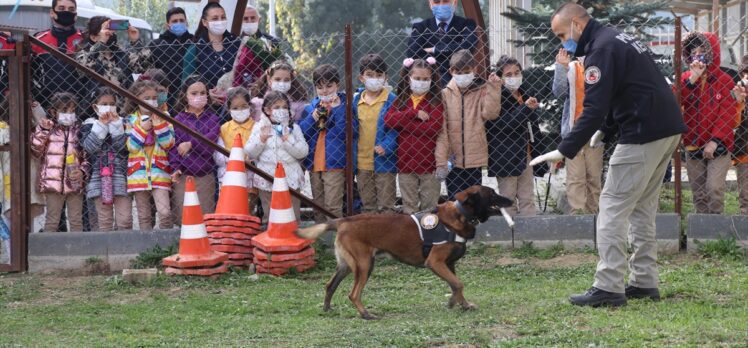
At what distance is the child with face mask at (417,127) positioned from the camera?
9836 mm

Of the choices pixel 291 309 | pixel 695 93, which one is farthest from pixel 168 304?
pixel 695 93

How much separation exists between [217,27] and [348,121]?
1.77m

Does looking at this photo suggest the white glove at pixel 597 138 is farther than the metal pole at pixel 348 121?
No

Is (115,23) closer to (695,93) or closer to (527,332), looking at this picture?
(695,93)

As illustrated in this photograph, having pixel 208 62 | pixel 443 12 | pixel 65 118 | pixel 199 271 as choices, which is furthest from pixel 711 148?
pixel 65 118

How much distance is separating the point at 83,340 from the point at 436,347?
7.48 feet

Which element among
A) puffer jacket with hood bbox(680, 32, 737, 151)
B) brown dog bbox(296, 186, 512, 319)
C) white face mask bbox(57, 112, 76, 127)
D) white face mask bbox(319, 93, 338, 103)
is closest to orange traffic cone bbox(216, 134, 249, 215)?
white face mask bbox(319, 93, 338, 103)

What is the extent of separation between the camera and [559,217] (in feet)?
32.3

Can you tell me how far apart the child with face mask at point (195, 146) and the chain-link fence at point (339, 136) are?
0.01 m

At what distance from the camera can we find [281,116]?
9.79 metres

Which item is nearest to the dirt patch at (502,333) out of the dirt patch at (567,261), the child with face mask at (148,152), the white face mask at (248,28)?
the dirt patch at (567,261)

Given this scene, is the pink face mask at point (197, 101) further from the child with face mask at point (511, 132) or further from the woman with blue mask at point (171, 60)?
the child with face mask at point (511, 132)

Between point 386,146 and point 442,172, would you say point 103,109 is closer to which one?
point 386,146

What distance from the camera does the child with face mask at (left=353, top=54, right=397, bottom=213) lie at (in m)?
9.95
